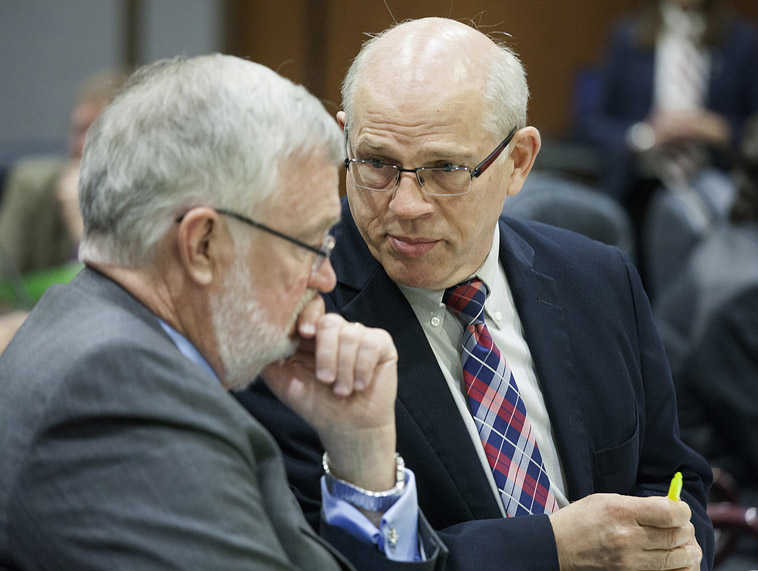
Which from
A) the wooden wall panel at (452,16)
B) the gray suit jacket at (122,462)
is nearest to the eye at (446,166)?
the wooden wall panel at (452,16)

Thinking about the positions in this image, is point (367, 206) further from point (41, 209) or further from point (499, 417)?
point (41, 209)

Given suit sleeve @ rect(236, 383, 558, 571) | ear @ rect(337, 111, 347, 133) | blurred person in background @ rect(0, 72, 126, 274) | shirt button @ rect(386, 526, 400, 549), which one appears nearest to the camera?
shirt button @ rect(386, 526, 400, 549)

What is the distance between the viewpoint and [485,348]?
167 centimetres

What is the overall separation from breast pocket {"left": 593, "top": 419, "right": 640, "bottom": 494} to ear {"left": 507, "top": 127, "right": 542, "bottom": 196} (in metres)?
0.47

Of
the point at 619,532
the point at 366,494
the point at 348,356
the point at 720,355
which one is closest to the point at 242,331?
the point at 348,356

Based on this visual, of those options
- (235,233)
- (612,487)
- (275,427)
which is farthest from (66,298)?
(612,487)

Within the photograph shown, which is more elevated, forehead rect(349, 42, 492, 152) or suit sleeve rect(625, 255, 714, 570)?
forehead rect(349, 42, 492, 152)

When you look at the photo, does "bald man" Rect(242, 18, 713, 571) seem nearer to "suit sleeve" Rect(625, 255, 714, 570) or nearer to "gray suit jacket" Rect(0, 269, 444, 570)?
"suit sleeve" Rect(625, 255, 714, 570)

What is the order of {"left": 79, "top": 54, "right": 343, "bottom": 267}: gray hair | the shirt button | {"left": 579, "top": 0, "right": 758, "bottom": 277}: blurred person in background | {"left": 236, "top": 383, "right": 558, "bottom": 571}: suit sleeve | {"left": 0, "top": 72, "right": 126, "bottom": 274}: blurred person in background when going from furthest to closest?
{"left": 579, "top": 0, "right": 758, "bottom": 277}: blurred person in background → {"left": 0, "top": 72, "right": 126, "bottom": 274}: blurred person in background → {"left": 236, "top": 383, "right": 558, "bottom": 571}: suit sleeve → the shirt button → {"left": 79, "top": 54, "right": 343, "bottom": 267}: gray hair

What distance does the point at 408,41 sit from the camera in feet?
5.46

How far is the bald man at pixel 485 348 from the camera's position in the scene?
60.9 inches

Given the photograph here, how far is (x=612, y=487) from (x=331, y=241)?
2.36 ft

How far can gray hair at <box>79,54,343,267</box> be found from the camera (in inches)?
46.4

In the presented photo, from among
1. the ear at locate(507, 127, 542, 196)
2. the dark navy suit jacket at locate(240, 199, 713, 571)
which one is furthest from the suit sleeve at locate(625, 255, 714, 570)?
the ear at locate(507, 127, 542, 196)
